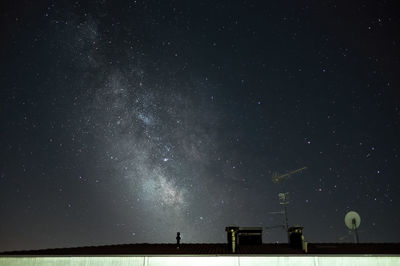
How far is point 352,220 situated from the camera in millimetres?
19547

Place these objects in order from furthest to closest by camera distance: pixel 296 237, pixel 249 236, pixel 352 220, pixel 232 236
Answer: pixel 352 220, pixel 249 236, pixel 296 237, pixel 232 236

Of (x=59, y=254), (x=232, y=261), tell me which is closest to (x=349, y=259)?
(x=232, y=261)

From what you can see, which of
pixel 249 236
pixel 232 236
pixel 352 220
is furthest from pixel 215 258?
pixel 352 220

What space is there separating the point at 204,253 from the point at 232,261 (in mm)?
891

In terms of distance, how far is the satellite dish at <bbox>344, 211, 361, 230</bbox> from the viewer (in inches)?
762

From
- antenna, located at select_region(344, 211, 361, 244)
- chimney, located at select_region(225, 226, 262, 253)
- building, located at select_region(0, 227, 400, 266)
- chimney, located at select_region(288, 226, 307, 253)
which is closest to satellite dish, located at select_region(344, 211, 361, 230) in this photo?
antenna, located at select_region(344, 211, 361, 244)

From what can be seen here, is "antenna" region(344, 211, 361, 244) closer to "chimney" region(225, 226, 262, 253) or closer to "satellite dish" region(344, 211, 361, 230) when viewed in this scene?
"satellite dish" region(344, 211, 361, 230)

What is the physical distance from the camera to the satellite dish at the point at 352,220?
1936 centimetres

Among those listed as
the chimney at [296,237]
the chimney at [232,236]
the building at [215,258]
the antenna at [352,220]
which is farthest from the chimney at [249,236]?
the antenna at [352,220]

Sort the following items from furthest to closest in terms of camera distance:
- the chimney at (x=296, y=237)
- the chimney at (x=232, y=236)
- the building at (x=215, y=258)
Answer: the chimney at (x=296, y=237) → the chimney at (x=232, y=236) → the building at (x=215, y=258)

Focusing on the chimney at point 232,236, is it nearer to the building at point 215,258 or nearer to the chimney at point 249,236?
the building at point 215,258

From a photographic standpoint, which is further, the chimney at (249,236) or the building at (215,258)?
the chimney at (249,236)

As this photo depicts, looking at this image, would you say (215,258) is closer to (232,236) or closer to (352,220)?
(232,236)

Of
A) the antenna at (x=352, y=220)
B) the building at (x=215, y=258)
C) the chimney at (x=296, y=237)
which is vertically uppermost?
the antenna at (x=352, y=220)
